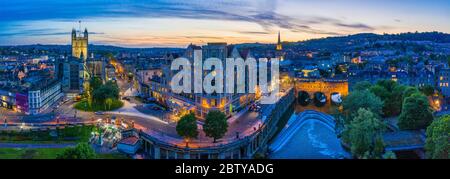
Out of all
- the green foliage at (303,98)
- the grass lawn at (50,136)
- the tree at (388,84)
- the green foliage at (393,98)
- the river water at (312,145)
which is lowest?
the river water at (312,145)

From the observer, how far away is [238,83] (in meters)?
25.5

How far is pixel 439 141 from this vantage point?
546 inches

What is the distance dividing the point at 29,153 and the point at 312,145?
37.6 feet

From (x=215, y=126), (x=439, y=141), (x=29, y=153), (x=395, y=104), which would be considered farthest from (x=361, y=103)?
(x=29, y=153)

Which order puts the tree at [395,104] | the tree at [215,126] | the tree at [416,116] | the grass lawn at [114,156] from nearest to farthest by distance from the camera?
the grass lawn at [114,156]
the tree at [215,126]
the tree at [416,116]
the tree at [395,104]

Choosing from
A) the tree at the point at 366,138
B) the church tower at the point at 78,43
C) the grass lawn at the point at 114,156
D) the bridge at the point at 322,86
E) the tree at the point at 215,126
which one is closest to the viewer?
the tree at the point at 366,138

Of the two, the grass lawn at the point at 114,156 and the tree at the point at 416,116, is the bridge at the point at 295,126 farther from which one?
the grass lawn at the point at 114,156

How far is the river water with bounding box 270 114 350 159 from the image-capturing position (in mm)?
17766

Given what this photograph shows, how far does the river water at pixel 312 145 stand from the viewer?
17766mm

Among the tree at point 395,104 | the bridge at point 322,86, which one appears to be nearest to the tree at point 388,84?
the tree at point 395,104

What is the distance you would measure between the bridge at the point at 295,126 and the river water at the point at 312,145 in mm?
194
